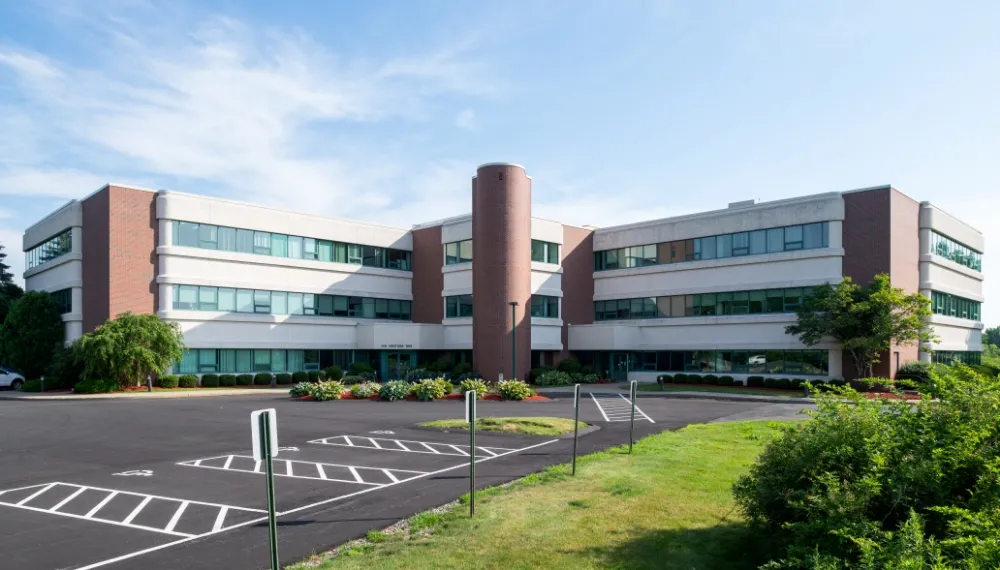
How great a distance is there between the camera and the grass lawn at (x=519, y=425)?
2056 centimetres

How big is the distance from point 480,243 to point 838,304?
2023 cm

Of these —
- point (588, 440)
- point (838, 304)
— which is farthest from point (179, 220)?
point (838, 304)

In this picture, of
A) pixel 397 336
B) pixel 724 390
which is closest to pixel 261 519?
pixel 724 390

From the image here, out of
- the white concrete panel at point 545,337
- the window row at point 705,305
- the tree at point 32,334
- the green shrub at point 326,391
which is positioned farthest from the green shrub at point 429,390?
the tree at point 32,334

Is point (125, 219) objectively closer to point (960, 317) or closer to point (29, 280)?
point (29, 280)

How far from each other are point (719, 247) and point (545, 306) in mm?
12024

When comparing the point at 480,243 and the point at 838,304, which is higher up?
the point at 480,243

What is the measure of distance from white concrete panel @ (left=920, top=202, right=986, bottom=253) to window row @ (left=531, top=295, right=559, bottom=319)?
22.9 m

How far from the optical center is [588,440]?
19.2m

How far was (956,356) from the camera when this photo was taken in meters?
48.0

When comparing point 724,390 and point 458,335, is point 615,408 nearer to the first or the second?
point 724,390

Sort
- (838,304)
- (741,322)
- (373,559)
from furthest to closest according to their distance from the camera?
(741,322)
(838,304)
(373,559)

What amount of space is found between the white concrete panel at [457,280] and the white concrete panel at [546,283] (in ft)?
14.9

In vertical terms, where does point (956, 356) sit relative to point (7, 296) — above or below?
below
